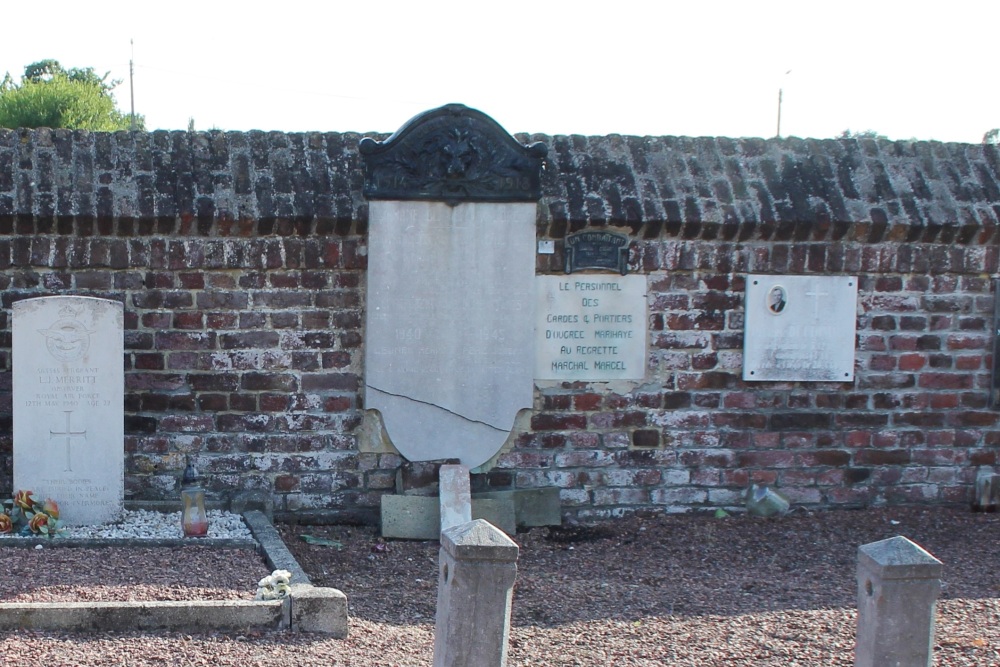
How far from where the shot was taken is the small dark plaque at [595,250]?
7.57 m

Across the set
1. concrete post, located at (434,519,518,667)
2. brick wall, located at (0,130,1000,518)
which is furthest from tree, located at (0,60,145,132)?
concrete post, located at (434,519,518,667)

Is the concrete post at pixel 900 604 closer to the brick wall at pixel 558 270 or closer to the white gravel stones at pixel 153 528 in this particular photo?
the white gravel stones at pixel 153 528

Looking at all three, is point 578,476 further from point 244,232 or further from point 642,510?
point 244,232

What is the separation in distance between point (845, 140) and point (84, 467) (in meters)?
5.54

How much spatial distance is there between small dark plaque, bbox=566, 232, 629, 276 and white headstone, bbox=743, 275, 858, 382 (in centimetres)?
92

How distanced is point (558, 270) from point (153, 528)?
2985mm

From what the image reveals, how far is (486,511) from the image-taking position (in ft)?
24.3

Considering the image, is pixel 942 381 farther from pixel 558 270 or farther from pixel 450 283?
pixel 450 283

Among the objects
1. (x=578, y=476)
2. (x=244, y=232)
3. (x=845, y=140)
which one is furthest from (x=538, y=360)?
(x=845, y=140)

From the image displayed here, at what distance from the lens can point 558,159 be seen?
778 centimetres

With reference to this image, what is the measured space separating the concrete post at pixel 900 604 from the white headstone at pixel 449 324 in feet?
12.4

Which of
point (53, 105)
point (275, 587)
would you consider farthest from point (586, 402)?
point (53, 105)

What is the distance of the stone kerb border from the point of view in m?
4.89

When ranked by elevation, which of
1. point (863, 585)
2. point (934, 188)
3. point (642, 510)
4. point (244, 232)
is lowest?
point (642, 510)
